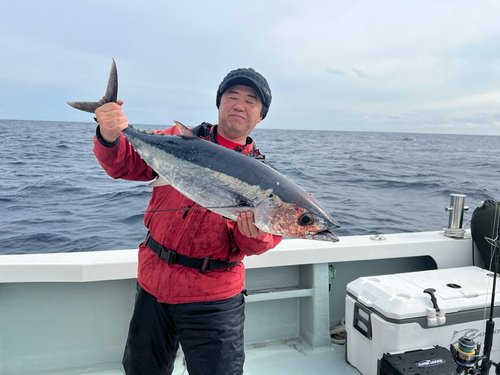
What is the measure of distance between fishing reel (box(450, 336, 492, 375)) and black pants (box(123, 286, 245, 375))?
1.49 meters

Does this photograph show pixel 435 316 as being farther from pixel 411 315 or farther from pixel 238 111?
pixel 238 111

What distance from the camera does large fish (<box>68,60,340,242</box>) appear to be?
1694 mm

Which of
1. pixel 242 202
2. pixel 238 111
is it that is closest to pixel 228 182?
pixel 242 202

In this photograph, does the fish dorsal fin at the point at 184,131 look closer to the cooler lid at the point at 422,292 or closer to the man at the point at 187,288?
the man at the point at 187,288

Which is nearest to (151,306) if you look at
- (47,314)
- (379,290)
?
(47,314)

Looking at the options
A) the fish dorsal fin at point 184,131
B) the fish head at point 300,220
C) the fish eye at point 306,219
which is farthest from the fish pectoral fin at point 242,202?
the fish dorsal fin at point 184,131

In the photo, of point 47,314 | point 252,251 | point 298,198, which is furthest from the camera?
point 47,314

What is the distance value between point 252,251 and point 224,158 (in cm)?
60

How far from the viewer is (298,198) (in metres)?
1.72

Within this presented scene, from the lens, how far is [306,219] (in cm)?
168

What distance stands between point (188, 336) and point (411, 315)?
5.72 feet

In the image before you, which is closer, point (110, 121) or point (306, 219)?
point (306, 219)

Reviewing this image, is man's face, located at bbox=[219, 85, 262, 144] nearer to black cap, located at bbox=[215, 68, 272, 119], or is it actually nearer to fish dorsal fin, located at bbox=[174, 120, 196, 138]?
black cap, located at bbox=[215, 68, 272, 119]

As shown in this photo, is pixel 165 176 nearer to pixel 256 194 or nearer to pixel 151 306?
pixel 256 194
